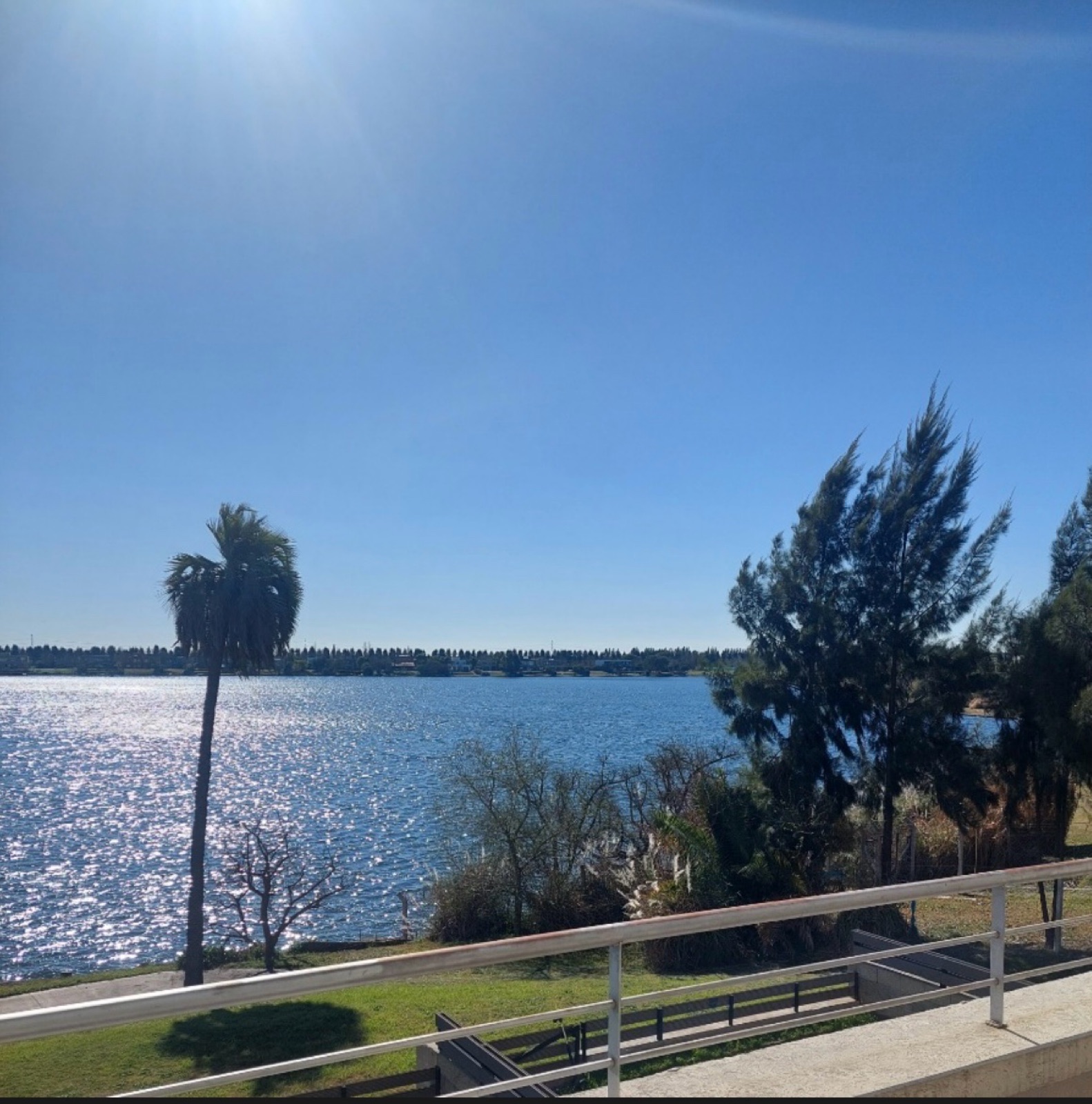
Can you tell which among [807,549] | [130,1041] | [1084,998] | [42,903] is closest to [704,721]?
[42,903]

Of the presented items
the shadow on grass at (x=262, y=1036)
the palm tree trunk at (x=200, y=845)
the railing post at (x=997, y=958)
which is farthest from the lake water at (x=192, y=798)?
the railing post at (x=997, y=958)

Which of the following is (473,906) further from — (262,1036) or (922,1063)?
(922,1063)

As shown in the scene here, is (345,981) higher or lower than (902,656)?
lower

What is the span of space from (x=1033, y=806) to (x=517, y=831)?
401 inches

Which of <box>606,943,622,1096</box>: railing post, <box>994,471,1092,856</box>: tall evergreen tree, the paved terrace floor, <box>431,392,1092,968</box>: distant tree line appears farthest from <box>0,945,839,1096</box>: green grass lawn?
<box>994,471,1092,856</box>: tall evergreen tree

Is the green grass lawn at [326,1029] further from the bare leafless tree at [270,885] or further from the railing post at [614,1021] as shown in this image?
the bare leafless tree at [270,885]

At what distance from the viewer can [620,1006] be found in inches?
131

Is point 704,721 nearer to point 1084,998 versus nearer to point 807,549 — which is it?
point 807,549

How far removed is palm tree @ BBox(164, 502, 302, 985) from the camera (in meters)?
19.1

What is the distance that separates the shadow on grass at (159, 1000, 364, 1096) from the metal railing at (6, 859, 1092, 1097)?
692cm

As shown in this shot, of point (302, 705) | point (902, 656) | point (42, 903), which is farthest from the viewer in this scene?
point (302, 705)

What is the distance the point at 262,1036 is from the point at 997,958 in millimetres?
9812

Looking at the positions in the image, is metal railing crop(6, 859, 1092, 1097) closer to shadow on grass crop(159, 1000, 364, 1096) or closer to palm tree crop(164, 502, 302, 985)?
shadow on grass crop(159, 1000, 364, 1096)

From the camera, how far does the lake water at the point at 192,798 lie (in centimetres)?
2566
